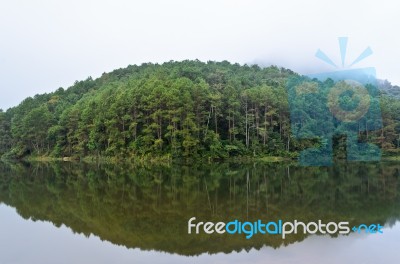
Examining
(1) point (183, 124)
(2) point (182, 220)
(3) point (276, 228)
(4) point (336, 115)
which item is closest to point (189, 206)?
(2) point (182, 220)

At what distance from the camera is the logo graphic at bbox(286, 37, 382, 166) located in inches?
1698

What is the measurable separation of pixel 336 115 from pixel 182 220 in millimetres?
40745

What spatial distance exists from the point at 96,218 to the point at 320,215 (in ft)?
20.6

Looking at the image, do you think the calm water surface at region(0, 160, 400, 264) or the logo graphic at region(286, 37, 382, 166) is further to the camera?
the logo graphic at region(286, 37, 382, 166)

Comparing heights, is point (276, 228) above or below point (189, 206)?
above

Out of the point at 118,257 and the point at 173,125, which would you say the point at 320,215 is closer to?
the point at 118,257

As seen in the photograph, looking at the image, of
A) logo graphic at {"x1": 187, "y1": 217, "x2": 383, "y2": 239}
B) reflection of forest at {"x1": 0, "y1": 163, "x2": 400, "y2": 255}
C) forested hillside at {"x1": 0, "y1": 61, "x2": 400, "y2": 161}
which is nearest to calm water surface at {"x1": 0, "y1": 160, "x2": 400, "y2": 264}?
reflection of forest at {"x1": 0, "y1": 163, "x2": 400, "y2": 255}

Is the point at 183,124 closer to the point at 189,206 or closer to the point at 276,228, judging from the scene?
the point at 189,206

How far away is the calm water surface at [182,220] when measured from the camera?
7.43m

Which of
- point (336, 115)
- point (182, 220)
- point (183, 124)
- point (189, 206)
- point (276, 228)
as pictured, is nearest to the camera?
point (276, 228)

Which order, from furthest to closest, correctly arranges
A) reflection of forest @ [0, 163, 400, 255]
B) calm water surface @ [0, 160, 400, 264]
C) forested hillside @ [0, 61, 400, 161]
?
1. forested hillside @ [0, 61, 400, 161]
2. reflection of forest @ [0, 163, 400, 255]
3. calm water surface @ [0, 160, 400, 264]

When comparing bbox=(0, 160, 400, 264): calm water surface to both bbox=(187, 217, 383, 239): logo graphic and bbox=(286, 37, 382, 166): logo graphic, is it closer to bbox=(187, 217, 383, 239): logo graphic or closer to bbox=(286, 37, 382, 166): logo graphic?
bbox=(187, 217, 383, 239): logo graphic

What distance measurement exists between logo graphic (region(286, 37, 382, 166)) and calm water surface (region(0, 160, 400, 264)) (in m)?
26.6

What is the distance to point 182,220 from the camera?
9977 millimetres
